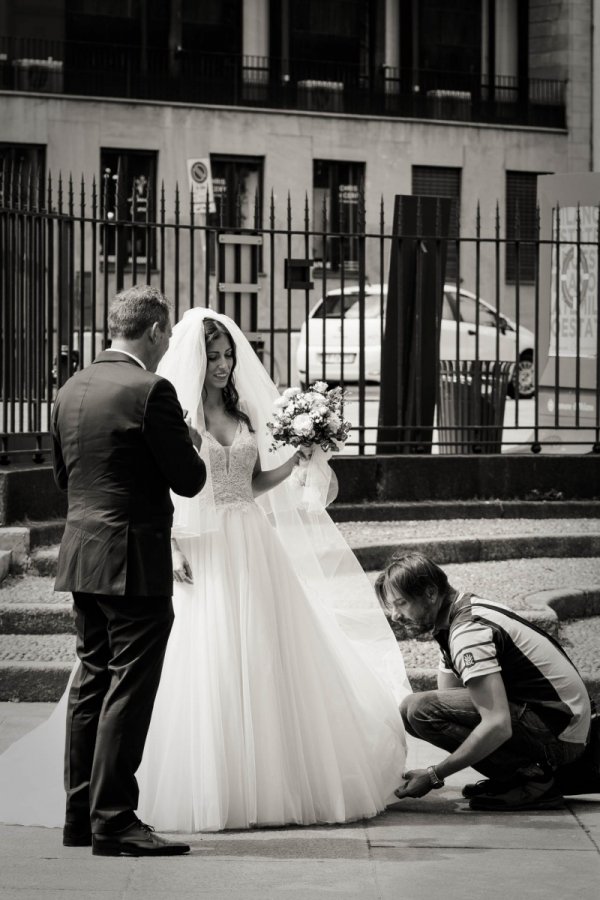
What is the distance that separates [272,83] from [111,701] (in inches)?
1173

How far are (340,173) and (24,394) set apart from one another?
23.9 metres

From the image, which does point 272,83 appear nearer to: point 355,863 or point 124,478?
point 124,478

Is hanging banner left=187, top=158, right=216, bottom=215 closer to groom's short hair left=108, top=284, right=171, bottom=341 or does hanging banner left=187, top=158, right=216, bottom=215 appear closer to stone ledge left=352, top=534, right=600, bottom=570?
stone ledge left=352, top=534, right=600, bottom=570

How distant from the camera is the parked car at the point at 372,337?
14.9 metres

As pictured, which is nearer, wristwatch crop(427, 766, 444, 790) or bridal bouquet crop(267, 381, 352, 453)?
wristwatch crop(427, 766, 444, 790)

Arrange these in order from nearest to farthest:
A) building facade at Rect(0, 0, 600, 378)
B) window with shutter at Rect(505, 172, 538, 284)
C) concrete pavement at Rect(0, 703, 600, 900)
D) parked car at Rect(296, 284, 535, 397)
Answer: concrete pavement at Rect(0, 703, 600, 900), parked car at Rect(296, 284, 535, 397), building facade at Rect(0, 0, 600, 378), window with shutter at Rect(505, 172, 538, 284)

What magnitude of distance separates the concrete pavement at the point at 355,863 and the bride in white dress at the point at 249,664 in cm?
15

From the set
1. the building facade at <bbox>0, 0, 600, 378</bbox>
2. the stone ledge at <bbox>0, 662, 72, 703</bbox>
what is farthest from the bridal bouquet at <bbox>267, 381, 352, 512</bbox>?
the building facade at <bbox>0, 0, 600, 378</bbox>

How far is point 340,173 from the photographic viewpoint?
32.8 m

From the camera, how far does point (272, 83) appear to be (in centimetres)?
3297

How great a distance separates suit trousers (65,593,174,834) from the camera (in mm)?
4613

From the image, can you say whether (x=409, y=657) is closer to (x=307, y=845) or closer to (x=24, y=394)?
(x=307, y=845)

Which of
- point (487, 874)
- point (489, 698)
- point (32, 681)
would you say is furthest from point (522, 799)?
point (32, 681)

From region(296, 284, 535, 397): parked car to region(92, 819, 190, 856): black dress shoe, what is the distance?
26.5 ft
